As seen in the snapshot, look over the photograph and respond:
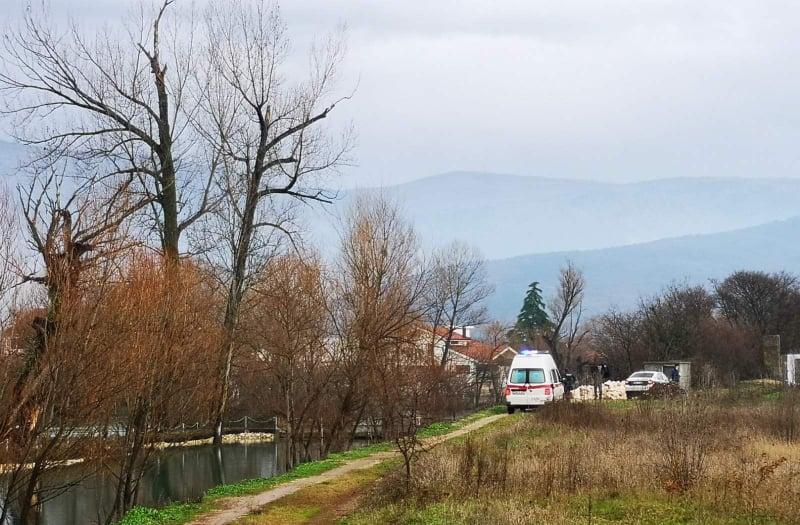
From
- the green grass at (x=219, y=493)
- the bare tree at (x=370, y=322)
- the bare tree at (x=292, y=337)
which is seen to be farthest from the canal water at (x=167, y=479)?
the bare tree at (x=370, y=322)

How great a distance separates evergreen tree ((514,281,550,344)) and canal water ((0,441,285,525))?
68164mm

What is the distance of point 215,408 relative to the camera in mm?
27062

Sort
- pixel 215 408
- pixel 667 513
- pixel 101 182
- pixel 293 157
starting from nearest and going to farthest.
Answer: pixel 667 513, pixel 101 182, pixel 215 408, pixel 293 157

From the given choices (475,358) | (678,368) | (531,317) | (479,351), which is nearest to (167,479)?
(678,368)

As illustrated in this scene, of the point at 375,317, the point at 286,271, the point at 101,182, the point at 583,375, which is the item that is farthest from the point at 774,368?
the point at 101,182

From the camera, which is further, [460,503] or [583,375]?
[583,375]

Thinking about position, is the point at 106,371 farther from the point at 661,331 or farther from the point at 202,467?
the point at 661,331

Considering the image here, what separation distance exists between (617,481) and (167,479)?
17.7 m

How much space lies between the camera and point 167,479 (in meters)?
28.2

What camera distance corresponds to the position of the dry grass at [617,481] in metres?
12.1

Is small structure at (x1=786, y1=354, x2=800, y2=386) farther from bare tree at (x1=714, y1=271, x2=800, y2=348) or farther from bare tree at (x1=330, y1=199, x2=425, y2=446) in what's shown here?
bare tree at (x1=714, y1=271, x2=800, y2=348)

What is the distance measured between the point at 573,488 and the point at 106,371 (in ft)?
25.6

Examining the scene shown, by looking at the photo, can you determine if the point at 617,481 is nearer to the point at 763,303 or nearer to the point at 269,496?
the point at 269,496

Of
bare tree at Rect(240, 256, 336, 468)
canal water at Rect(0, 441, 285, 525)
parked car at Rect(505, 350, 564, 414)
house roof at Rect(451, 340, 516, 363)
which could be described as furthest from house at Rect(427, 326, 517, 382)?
bare tree at Rect(240, 256, 336, 468)
